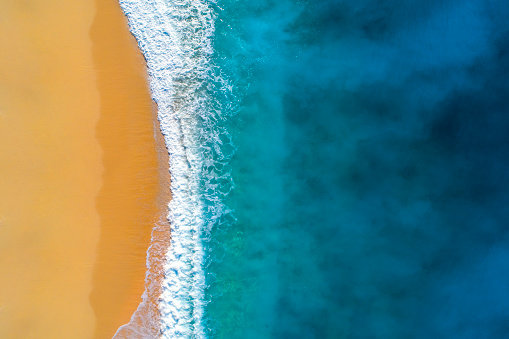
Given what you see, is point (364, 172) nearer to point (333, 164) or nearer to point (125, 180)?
point (333, 164)

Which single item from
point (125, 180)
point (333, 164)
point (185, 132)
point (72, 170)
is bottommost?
point (72, 170)

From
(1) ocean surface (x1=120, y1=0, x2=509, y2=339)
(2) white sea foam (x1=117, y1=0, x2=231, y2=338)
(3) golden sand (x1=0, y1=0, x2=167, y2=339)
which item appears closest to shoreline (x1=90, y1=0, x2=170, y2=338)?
(3) golden sand (x1=0, y1=0, x2=167, y2=339)

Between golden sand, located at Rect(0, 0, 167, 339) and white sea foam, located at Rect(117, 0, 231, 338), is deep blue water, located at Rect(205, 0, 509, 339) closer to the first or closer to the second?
white sea foam, located at Rect(117, 0, 231, 338)

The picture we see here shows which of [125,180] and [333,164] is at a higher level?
A: [333,164]

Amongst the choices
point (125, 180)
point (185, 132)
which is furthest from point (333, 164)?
point (125, 180)

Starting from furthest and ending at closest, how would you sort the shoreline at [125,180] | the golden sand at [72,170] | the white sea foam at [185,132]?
the white sea foam at [185,132]
the shoreline at [125,180]
the golden sand at [72,170]

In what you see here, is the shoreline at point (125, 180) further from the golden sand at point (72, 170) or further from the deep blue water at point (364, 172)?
the deep blue water at point (364, 172)

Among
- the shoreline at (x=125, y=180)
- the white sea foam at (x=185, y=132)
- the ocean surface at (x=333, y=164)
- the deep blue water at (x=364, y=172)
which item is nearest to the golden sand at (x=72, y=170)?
the shoreline at (x=125, y=180)
